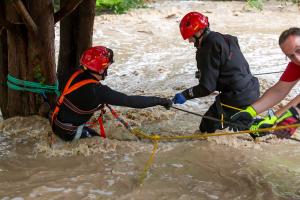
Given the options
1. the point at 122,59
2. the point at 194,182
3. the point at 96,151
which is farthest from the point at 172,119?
the point at 122,59

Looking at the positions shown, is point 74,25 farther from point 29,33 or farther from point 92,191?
point 92,191

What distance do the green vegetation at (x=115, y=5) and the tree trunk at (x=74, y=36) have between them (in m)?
9.33

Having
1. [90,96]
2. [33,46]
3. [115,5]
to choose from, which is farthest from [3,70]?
[115,5]

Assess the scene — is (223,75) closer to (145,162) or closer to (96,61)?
(145,162)

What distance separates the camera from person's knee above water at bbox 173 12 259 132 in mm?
5113

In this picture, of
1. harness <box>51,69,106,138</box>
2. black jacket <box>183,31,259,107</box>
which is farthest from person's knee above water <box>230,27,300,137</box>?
harness <box>51,69,106,138</box>

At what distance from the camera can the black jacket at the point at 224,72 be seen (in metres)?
5.12

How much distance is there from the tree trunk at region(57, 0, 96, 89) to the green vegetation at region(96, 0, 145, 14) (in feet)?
30.6

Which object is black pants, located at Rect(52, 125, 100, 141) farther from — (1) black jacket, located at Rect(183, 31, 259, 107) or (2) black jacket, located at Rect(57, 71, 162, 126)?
(1) black jacket, located at Rect(183, 31, 259, 107)

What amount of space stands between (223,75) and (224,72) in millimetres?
39

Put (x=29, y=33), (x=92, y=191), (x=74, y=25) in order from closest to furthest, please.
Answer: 1. (x=92, y=191)
2. (x=29, y=33)
3. (x=74, y=25)

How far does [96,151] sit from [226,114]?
63.3 inches

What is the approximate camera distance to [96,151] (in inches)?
209

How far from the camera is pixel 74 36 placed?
648cm
